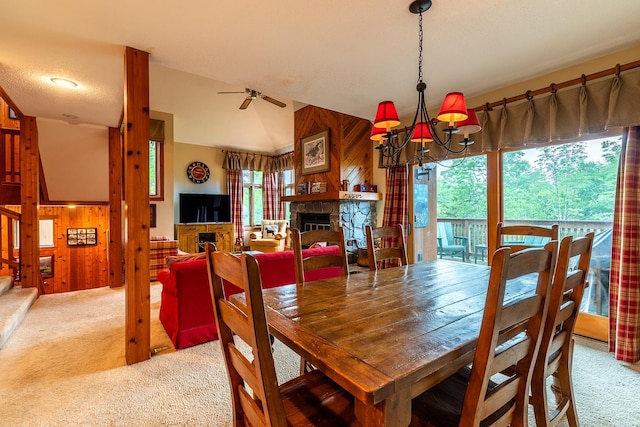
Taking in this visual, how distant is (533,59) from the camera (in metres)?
2.58

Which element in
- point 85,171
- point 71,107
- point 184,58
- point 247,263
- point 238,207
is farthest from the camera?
point 238,207

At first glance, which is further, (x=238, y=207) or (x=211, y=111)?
(x=238, y=207)

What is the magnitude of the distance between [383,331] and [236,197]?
7.22 m

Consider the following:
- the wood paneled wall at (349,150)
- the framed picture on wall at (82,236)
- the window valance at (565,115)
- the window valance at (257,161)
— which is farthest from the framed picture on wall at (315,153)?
the framed picture on wall at (82,236)

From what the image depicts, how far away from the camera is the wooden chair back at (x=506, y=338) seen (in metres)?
0.86

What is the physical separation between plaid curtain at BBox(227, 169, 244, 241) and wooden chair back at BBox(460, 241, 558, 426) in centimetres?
730

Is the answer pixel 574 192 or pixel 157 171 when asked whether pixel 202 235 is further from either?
pixel 574 192

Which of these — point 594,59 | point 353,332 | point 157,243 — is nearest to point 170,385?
point 353,332

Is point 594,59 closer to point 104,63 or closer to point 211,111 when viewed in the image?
point 104,63

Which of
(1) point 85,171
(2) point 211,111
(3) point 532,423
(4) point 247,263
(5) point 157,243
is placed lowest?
(3) point 532,423

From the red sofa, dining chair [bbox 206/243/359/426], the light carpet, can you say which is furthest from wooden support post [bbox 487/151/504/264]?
dining chair [bbox 206/243/359/426]

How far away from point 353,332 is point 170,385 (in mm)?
1632

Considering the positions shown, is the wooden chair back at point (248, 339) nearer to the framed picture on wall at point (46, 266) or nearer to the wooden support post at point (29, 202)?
the wooden support post at point (29, 202)

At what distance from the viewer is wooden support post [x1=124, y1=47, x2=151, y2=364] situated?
89.0 inches
